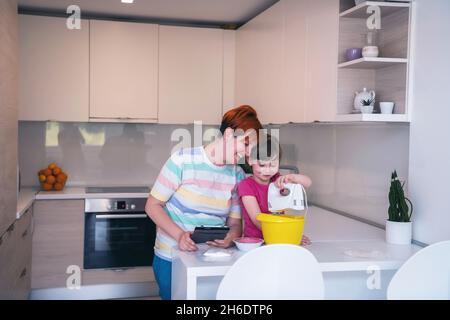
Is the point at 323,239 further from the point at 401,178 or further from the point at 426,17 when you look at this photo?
the point at 426,17

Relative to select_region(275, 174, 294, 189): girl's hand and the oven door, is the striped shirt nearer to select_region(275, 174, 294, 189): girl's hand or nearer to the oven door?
select_region(275, 174, 294, 189): girl's hand

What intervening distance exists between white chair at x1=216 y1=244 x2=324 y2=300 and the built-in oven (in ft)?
8.23

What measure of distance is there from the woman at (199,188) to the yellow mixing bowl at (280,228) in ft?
0.70

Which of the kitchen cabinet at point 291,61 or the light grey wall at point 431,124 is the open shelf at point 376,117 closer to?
the light grey wall at point 431,124

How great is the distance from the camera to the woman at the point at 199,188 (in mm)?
2148

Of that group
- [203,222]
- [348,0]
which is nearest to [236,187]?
[203,222]

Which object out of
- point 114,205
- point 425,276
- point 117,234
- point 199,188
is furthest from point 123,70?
point 425,276

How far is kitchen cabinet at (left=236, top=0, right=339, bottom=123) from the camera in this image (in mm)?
2742

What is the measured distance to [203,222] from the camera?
7.40 ft

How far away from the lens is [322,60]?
2801 millimetres

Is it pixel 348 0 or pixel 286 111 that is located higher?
pixel 348 0

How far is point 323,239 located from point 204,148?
0.68m
